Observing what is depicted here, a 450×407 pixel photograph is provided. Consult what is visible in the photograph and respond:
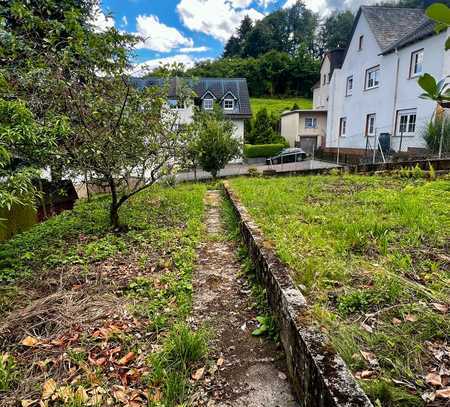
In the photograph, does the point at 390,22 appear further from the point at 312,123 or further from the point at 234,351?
the point at 234,351

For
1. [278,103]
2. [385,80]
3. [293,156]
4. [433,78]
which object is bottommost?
[293,156]

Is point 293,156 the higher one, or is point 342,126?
point 342,126

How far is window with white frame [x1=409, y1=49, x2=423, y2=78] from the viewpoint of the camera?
13.8m

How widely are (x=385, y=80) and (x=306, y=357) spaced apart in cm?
1861

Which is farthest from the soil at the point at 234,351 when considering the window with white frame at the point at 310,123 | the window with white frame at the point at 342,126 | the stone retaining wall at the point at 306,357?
the window with white frame at the point at 310,123

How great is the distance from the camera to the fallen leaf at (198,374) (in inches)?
79.1

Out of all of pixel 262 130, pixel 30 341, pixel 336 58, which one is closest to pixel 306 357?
pixel 30 341

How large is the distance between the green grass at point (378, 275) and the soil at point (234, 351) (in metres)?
0.48

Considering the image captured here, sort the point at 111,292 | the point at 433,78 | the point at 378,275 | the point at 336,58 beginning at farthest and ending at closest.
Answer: the point at 336,58 → the point at 111,292 → the point at 378,275 → the point at 433,78

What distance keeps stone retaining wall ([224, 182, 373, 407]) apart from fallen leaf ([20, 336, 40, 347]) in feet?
6.40

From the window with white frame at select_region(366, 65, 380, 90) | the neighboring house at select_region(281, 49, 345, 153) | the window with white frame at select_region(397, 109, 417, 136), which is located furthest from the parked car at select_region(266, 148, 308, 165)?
the window with white frame at select_region(397, 109, 417, 136)

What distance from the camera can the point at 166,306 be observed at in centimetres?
288

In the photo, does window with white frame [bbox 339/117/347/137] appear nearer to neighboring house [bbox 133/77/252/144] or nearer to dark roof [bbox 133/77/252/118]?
neighboring house [bbox 133/77/252/144]

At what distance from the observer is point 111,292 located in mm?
3152
